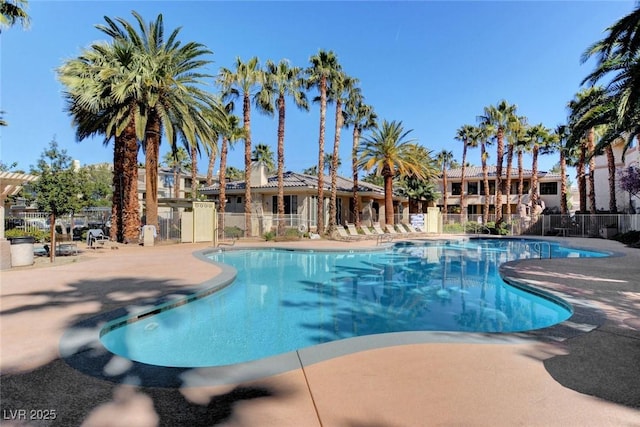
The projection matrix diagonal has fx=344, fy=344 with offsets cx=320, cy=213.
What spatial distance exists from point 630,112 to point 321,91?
55.8ft

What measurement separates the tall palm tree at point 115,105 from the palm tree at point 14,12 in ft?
15.1

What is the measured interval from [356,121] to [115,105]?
61.8 feet

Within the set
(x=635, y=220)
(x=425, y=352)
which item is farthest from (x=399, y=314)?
(x=635, y=220)

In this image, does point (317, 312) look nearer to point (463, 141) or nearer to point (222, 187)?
point (222, 187)

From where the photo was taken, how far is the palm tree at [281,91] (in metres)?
23.2

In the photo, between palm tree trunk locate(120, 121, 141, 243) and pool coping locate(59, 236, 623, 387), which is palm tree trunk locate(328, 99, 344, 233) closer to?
palm tree trunk locate(120, 121, 141, 243)

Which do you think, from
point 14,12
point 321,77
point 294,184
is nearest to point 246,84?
point 321,77

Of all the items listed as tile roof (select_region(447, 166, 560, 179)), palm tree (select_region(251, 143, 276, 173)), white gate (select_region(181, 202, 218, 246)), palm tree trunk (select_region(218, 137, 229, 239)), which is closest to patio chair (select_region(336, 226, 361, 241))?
palm tree trunk (select_region(218, 137, 229, 239))

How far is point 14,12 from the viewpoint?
1128 cm

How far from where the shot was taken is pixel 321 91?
24516mm

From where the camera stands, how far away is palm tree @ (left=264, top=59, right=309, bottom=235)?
915 inches

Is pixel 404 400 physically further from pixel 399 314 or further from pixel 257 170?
pixel 257 170

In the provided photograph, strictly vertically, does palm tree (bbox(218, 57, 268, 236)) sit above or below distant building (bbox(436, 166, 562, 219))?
above

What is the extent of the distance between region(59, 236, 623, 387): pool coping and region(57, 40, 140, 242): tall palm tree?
13587 millimetres
